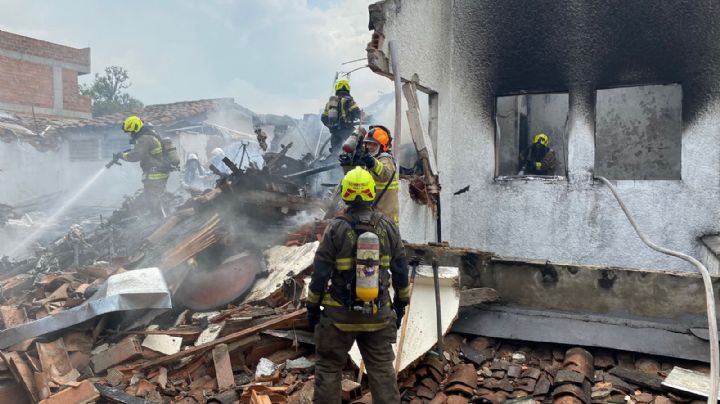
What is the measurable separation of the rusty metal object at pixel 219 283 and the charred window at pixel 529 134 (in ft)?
13.9

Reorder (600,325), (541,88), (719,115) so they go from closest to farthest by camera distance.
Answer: (600,325)
(719,115)
(541,88)

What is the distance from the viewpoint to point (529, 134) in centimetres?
1221

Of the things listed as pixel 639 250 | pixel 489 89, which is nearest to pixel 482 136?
pixel 489 89

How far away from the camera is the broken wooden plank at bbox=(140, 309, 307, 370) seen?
470cm

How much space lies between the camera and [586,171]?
285 inches

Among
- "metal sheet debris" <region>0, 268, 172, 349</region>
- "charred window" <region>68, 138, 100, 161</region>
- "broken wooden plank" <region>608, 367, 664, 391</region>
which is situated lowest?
"broken wooden plank" <region>608, 367, 664, 391</region>

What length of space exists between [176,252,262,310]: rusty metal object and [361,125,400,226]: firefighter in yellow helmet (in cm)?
221

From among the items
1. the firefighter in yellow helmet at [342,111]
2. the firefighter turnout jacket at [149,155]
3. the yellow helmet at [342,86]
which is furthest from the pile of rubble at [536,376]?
the firefighter turnout jacket at [149,155]

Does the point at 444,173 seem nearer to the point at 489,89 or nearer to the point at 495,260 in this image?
the point at 489,89

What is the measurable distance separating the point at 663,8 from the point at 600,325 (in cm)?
472

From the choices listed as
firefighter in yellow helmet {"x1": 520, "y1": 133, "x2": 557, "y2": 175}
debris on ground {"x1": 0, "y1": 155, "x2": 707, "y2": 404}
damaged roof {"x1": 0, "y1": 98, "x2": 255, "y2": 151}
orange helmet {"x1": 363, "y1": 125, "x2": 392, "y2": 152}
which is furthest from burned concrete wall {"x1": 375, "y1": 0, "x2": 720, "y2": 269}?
damaged roof {"x1": 0, "y1": 98, "x2": 255, "y2": 151}

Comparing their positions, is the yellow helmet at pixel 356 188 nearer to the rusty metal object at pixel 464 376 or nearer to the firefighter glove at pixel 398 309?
the firefighter glove at pixel 398 309

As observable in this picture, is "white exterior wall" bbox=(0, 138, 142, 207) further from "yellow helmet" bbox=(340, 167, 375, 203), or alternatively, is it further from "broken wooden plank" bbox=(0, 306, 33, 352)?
"yellow helmet" bbox=(340, 167, 375, 203)

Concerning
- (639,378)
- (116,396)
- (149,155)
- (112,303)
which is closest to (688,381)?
(639,378)
